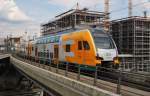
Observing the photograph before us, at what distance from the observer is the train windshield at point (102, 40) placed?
747 inches

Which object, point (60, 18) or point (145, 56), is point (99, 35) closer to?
point (145, 56)

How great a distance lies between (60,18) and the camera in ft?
275

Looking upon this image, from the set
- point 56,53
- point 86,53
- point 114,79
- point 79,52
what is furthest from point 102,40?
point 56,53

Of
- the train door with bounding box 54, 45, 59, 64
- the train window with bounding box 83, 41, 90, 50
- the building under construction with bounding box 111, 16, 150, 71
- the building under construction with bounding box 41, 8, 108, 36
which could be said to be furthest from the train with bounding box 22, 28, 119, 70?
the building under construction with bounding box 41, 8, 108, 36

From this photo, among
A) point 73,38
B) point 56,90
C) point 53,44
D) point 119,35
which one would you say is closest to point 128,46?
point 119,35

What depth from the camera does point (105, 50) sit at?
18.8 m

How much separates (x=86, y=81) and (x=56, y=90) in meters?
3.40

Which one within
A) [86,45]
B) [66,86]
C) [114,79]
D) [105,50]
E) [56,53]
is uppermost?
[86,45]

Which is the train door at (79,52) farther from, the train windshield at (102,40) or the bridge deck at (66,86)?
the bridge deck at (66,86)

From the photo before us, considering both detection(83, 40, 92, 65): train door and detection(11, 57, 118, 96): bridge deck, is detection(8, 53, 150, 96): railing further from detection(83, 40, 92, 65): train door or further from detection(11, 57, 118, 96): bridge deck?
detection(83, 40, 92, 65): train door

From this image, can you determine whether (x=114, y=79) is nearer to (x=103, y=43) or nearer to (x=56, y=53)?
(x=103, y=43)

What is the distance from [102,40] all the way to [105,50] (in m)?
1.03

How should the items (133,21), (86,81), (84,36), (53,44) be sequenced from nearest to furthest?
(86,81) < (84,36) < (53,44) < (133,21)

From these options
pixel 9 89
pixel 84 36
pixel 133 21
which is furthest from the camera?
pixel 133 21
